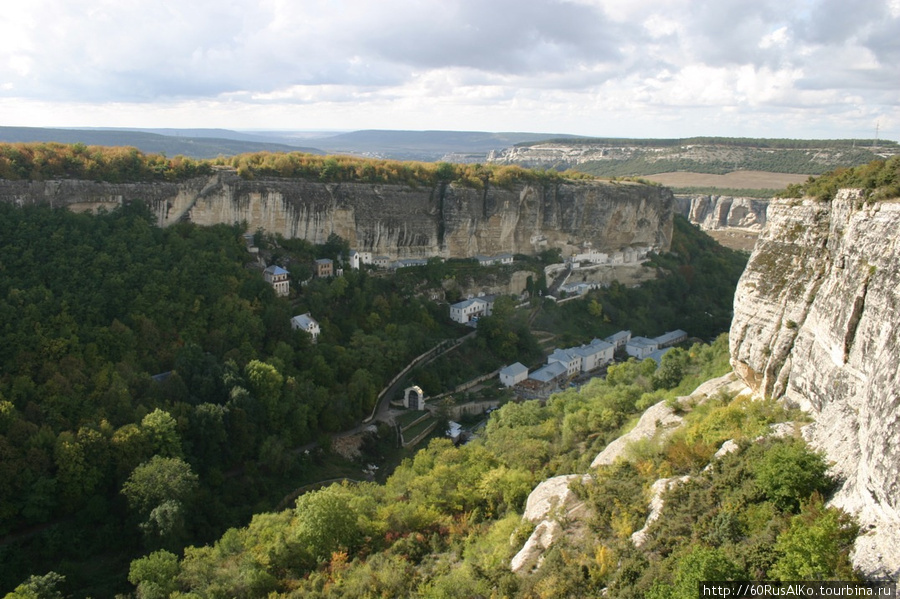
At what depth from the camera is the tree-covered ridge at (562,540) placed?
899 centimetres

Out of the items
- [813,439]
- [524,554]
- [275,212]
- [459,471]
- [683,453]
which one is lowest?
[459,471]

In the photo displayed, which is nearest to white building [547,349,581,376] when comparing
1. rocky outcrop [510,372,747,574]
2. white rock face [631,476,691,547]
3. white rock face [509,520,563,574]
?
rocky outcrop [510,372,747,574]

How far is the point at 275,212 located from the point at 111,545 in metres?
20.7

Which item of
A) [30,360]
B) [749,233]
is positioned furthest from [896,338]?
[749,233]

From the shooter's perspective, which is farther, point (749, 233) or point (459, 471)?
point (749, 233)

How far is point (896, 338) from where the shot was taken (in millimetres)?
8336

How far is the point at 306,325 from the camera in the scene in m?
30.4

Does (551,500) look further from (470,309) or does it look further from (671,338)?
(671,338)

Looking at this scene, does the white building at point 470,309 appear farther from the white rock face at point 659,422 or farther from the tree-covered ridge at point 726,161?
the tree-covered ridge at point 726,161

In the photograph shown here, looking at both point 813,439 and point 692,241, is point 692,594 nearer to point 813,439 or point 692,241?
point 813,439

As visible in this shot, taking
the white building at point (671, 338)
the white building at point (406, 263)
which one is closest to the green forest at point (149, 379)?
the white building at point (406, 263)

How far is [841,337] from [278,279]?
2651 centimetres

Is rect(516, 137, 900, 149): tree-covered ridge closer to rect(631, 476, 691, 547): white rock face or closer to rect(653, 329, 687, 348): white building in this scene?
rect(653, 329, 687, 348): white building

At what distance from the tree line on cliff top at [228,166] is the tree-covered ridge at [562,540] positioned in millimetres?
20988
